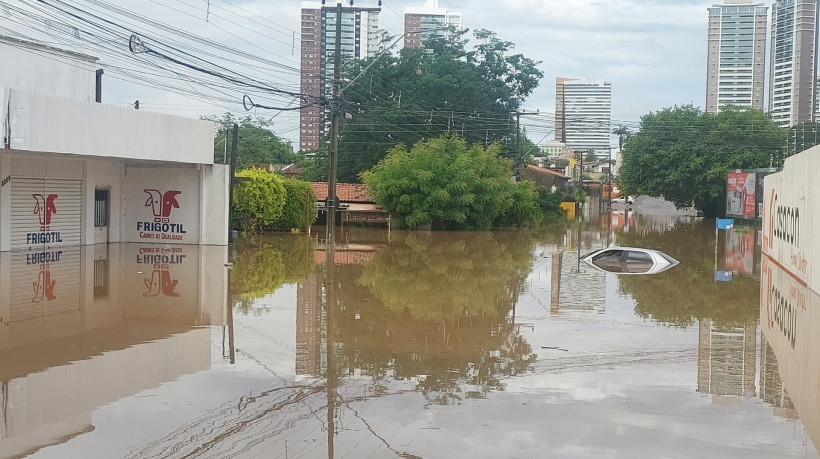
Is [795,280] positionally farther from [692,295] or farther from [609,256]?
[609,256]

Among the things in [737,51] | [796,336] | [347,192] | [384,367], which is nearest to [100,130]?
[384,367]

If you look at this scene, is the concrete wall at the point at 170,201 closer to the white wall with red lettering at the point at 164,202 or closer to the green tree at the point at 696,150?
the white wall with red lettering at the point at 164,202

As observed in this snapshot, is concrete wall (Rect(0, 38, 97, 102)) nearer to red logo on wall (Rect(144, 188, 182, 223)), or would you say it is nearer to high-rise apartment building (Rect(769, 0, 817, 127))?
red logo on wall (Rect(144, 188, 182, 223))

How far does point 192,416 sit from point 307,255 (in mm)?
22441

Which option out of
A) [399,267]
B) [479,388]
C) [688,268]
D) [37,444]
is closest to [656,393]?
[479,388]

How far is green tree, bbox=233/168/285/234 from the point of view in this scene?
4175 centimetres

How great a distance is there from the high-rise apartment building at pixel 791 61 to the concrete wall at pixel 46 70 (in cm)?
5012

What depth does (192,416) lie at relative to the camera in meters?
9.30

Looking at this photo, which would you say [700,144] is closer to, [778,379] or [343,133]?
[343,133]

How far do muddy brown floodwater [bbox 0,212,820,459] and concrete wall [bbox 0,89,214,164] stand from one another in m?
3.23

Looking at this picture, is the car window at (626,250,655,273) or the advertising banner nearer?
the car window at (626,250,655,273)

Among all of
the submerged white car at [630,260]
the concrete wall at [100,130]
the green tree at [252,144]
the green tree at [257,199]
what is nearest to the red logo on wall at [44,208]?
the concrete wall at [100,130]

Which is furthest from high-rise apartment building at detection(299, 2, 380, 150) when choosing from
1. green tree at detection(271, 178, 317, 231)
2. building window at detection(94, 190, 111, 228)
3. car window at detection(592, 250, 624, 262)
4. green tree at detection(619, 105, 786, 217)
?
green tree at detection(619, 105, 786, 217)

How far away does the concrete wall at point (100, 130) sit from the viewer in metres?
22.7
